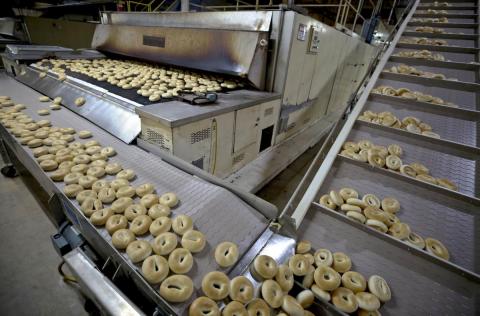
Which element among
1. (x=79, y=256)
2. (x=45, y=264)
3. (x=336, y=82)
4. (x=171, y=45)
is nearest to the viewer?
(x=79, y=256)

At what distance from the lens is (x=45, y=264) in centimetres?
168

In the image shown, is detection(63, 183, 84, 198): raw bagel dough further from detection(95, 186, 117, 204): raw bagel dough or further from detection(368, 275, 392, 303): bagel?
detection(368, 275, 392, 303): bagel

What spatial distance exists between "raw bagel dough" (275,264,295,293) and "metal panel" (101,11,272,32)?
257cm

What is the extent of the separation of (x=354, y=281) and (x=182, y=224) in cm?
75

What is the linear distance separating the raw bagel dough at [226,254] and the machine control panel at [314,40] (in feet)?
9.84

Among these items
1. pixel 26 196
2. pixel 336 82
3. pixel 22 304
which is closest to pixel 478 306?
pixel 22 304

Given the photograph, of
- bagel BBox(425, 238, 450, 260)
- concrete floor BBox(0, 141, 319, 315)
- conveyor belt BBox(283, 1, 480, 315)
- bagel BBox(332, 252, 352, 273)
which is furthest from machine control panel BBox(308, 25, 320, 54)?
concrete floor BBox(0, 141, 319, 315)

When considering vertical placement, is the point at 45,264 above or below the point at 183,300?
below

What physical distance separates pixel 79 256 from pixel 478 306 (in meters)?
1.52

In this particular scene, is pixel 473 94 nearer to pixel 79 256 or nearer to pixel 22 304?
pixel 79 256

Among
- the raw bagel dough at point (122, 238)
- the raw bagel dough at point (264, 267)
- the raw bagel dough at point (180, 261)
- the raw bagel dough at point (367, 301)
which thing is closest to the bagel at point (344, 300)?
the raw bagel dough at point (367, 301)

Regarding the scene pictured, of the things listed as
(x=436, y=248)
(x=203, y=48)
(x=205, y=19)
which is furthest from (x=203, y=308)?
(x=205, y=19)

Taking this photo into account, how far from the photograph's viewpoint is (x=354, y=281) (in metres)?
0.89

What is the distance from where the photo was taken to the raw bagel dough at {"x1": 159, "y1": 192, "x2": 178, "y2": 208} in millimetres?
1102
